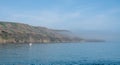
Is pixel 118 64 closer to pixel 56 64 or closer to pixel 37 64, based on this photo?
pixel 56 64

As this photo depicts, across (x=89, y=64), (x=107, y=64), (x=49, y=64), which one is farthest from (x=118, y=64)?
(x=49, y=64)

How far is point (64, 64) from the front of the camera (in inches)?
2734

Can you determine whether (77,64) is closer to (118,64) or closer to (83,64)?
(83,64)

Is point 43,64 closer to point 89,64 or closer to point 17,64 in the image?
point 17,64

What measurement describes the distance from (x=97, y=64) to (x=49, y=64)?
12.1 m

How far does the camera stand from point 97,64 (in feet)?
226

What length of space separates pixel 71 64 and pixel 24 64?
11.9 m

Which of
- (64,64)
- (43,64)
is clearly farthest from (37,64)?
(64,64)

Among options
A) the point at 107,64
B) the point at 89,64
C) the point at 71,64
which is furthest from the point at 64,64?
the point at 107,64

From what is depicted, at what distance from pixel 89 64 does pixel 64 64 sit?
626 centimetres

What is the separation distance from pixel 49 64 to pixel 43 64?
1.53 m

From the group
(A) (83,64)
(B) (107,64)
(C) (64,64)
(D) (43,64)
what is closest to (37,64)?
(D) (43,64)

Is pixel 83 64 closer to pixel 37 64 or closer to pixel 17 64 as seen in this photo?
pixel 37 64

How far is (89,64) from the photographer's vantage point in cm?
6850
